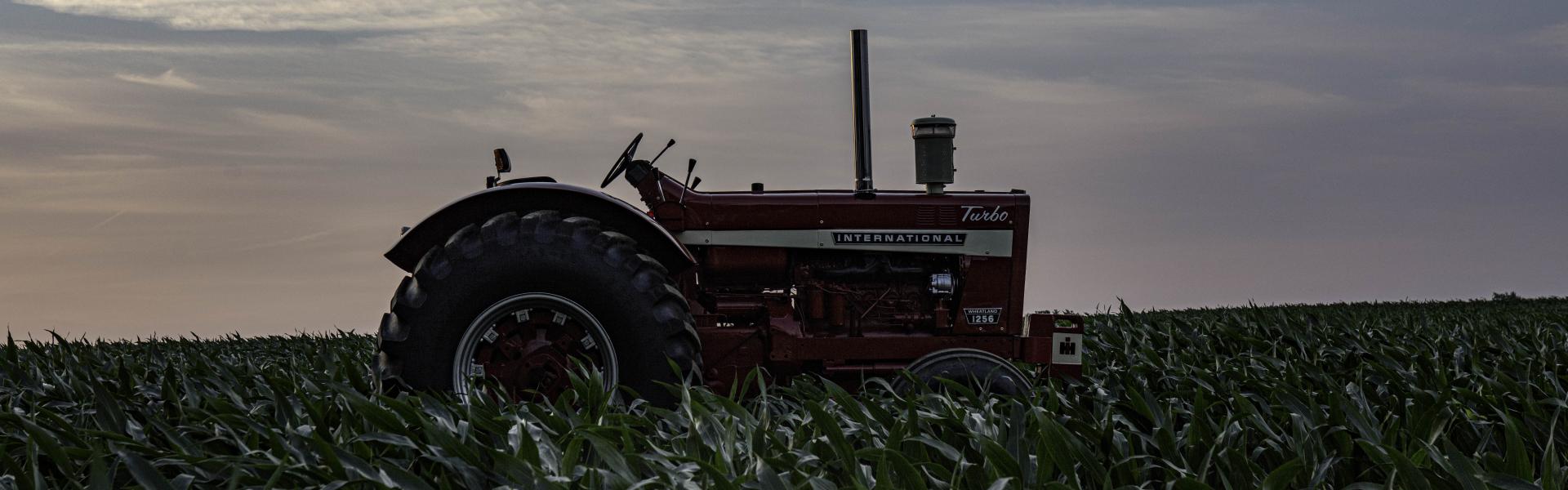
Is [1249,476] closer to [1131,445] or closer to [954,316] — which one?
[1131,445]

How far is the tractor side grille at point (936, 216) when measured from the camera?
19.0 feet

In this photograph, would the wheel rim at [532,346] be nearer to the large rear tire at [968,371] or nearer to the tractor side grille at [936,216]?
the large rear tire at [968,371]

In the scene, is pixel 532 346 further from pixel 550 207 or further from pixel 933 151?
pixel 933 151

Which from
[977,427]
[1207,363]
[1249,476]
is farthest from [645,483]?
[1207,363]

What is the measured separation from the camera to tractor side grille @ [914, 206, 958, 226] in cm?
579

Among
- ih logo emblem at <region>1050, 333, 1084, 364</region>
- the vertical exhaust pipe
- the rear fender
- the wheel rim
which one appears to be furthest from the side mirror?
ih logo emblem at <region>1050, 333, 1084, 364</region>

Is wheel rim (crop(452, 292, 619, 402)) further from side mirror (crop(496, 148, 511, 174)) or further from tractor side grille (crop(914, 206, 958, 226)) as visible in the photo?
tractor side grille (crop(914, 206, 958, 226))

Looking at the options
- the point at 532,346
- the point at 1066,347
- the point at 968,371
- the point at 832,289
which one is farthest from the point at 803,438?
the point at 1066,347

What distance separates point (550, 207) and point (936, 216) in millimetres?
1917

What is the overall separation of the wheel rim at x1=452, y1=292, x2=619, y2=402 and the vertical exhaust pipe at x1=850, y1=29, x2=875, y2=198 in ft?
5.34

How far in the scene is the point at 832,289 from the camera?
5734 mm

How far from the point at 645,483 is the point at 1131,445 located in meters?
1.90

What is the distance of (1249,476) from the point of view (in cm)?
382

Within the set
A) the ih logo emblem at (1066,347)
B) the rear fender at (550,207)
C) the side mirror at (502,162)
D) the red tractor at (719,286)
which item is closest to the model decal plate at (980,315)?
the red tractor at (719,286)
